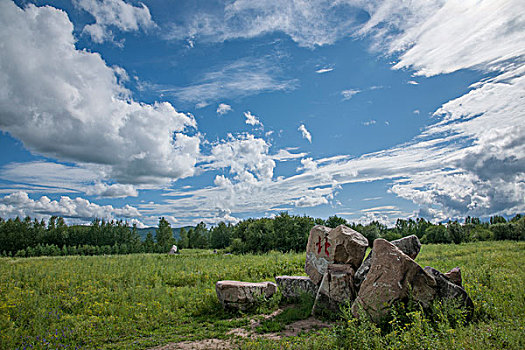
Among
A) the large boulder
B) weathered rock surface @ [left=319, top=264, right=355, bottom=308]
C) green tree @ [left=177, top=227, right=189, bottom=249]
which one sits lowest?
green tree @ [left=177, top=227, right=189, bottom=249]

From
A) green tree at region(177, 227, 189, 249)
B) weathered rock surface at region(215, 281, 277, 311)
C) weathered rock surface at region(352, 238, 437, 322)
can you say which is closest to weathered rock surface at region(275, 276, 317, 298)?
weathered rock surface at region(215, 281, 277, 311)

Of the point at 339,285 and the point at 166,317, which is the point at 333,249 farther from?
the point at 166,317

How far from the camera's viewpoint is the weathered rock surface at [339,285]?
10906 millimetres

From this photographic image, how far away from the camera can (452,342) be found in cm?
625

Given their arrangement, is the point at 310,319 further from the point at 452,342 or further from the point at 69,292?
the point at 69,292

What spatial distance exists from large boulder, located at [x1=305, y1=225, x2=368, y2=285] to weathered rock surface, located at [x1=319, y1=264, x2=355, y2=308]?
22.9 inches

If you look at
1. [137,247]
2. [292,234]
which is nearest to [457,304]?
[292,234]

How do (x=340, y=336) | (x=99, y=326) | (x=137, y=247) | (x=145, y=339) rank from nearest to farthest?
(x=340, y=336), (x=145, y=339), (x=99, y=326), (x=137, y=247)

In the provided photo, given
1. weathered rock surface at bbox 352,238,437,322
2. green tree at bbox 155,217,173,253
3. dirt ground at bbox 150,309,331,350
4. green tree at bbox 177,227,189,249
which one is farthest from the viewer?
green tree at bbox 177,227,189,249

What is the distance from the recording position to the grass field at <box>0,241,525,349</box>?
277 inches

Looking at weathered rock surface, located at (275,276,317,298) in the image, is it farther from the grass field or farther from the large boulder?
the grass field

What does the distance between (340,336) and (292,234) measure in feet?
135

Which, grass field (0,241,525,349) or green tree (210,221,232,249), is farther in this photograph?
green tree (210,221,232,249)

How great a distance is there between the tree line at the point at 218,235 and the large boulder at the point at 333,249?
3085 centimetres
